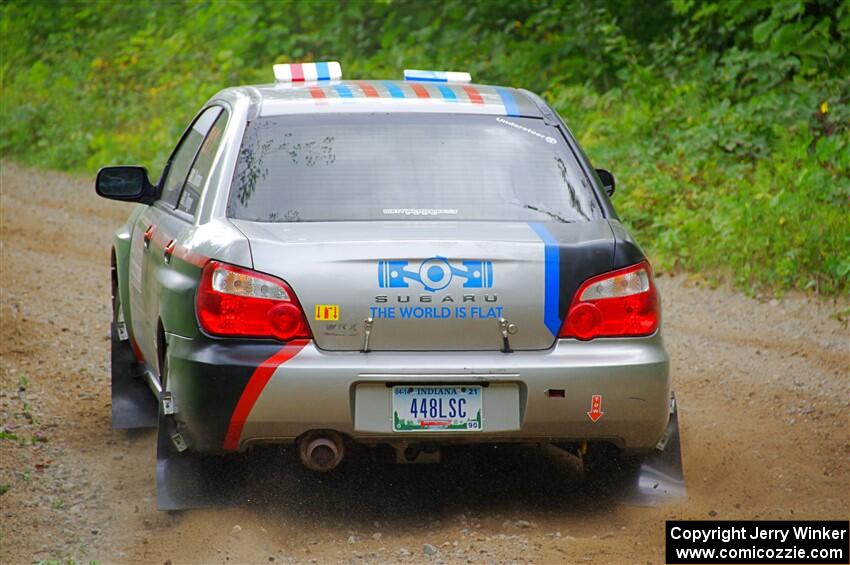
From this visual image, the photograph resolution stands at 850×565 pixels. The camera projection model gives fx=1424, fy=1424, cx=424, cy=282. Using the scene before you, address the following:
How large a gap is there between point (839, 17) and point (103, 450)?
9219mm

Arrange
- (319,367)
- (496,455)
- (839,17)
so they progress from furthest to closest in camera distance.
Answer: (839,17) → (496,455) → (319,367)

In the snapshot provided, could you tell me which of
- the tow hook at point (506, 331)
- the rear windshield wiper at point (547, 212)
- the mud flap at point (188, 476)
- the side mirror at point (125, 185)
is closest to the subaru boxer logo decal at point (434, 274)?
the tow hook at point (506, 331)

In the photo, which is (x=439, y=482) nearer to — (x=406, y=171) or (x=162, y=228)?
(x=406, y=171)

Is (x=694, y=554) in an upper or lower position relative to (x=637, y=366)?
lower

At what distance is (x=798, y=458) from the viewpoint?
6.29 metres

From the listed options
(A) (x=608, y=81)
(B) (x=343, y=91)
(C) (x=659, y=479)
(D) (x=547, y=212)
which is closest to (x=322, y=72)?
(B) (x=343, y=91)

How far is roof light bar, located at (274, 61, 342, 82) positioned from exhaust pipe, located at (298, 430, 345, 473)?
2.01 meters

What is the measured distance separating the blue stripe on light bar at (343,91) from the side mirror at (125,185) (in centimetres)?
98

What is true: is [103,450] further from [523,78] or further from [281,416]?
[523,78]

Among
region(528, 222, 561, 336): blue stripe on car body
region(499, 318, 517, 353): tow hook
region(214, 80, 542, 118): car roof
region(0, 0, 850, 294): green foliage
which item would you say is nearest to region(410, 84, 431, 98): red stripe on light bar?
region(214, 80, 542, 118): car roof

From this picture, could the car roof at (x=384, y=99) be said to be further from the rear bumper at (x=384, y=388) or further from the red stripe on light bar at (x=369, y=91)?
the rear bumper at (x=384, y=388)

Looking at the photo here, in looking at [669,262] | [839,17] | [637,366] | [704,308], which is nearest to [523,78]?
[839,17]

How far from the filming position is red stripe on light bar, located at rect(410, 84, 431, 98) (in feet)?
18.7

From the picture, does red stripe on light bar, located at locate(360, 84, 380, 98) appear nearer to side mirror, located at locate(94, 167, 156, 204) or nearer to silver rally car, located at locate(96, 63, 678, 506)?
silver rally car, located at locate(96, 63, 678, 506)
